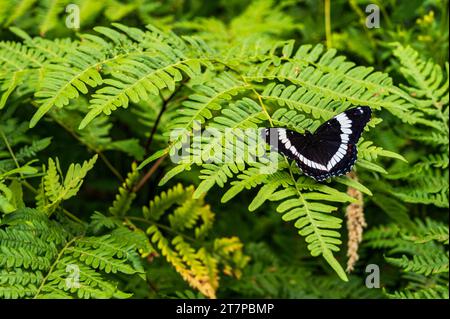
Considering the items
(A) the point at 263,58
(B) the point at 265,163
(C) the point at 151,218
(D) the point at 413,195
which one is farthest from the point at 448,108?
(C) the point at 151,218

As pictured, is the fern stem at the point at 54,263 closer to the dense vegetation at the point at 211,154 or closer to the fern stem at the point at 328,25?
the dense vegetation at the point at 211,154

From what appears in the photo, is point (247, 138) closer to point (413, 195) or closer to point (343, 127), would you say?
point (343, 127)

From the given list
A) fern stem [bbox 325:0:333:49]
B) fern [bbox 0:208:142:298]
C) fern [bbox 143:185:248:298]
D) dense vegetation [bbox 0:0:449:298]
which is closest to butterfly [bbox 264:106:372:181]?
dense vegetation [bbox 0:0:449:298]

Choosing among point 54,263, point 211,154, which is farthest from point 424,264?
point 54,263

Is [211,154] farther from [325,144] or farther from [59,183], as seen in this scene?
[59,183]

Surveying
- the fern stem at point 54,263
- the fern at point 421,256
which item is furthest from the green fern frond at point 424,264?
the fern stem at point 54,263

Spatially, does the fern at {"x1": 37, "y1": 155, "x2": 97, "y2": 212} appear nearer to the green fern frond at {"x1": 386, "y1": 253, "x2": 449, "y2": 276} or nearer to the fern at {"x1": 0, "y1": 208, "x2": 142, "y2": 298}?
the fern at {"x1": 0, "y1": 208, "x2": 142, "y2": 298}
